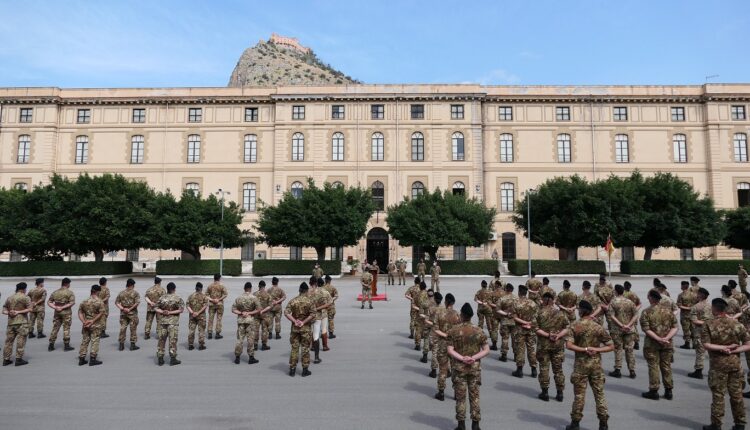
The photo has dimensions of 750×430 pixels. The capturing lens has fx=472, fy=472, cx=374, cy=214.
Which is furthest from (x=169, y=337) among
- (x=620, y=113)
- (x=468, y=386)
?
(x=620, y=113)

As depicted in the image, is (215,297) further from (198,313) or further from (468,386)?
(468,386)

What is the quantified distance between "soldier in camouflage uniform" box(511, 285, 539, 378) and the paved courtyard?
383 millimetres

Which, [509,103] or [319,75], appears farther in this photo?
[319,75]

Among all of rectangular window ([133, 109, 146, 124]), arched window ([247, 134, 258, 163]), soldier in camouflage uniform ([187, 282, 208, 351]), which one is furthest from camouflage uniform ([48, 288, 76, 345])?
rectangular window ([133, 109, 146, 124])

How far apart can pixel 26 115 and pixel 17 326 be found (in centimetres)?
4706

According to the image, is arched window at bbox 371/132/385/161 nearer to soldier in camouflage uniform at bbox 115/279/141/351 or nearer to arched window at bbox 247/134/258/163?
arched window at bbox 247/134/258/163

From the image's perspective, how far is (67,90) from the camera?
47.5m

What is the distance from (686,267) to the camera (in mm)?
37344

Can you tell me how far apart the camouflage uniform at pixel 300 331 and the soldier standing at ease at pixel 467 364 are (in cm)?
362

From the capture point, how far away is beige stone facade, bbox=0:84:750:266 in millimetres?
45531

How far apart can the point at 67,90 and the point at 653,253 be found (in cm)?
5954

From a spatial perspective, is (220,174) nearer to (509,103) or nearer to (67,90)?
(67,90)

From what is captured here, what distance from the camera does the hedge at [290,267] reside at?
1478 inches

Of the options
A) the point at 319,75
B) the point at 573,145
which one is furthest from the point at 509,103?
the point at 319,75
